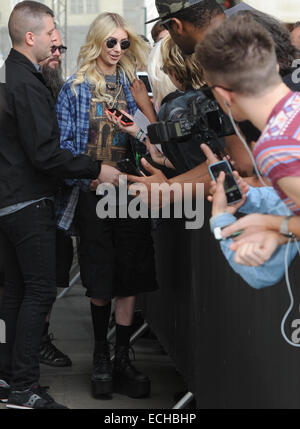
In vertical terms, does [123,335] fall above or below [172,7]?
below

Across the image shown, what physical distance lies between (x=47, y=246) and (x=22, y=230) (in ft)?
0.50

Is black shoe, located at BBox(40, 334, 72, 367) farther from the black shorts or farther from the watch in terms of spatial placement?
the watch

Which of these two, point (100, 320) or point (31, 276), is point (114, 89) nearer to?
point (31, 276)

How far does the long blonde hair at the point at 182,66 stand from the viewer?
3.53m

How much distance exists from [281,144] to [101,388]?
108 inches

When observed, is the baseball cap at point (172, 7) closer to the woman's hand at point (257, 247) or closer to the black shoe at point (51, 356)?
the woman's hand at point (257, 247)

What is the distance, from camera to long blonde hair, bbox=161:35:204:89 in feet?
11.6

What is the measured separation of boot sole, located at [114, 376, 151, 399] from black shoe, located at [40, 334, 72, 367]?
2.19 feet

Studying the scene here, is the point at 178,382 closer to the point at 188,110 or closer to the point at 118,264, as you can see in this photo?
the point at 118,264

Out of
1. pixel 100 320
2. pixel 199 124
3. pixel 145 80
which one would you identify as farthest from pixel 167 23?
pixel 145 80

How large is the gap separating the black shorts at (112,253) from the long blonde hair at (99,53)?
1.98 ft

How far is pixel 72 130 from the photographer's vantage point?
4418mm

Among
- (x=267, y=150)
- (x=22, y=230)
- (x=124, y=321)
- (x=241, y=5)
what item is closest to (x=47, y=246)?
(x=22, y=230)

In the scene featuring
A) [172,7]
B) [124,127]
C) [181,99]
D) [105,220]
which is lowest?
[105,220]
